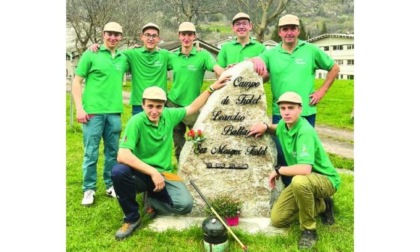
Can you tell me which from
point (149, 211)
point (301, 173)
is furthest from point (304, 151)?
point (149, 211)

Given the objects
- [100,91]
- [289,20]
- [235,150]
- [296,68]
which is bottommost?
[235,150]

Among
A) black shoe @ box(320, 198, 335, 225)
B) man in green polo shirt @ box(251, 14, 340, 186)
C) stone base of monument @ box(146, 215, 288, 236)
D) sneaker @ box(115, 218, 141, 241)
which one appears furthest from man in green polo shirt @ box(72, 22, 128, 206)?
black shoe @ box(320, 198, 335, 225)

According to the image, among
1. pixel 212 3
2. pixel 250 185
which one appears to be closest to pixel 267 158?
pixel 250 185

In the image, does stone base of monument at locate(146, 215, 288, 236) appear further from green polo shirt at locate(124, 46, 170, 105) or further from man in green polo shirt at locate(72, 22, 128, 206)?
green polo shirt at locate(124, 46, 170, 105)

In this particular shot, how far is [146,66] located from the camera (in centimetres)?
615

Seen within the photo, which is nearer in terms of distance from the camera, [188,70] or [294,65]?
[294,65]

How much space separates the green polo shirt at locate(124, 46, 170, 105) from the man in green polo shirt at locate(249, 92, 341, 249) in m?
2.12

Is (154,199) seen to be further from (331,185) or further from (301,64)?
(301,64)

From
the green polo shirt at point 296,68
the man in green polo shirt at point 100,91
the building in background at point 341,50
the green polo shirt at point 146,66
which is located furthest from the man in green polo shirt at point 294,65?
the building in background at point 341,50

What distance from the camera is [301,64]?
5.50 metres

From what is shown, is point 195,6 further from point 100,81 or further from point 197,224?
point 197,224

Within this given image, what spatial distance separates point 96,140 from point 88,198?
0.94m

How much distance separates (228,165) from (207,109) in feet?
2.68

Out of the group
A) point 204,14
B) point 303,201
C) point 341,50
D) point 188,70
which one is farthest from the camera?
point 204,14
